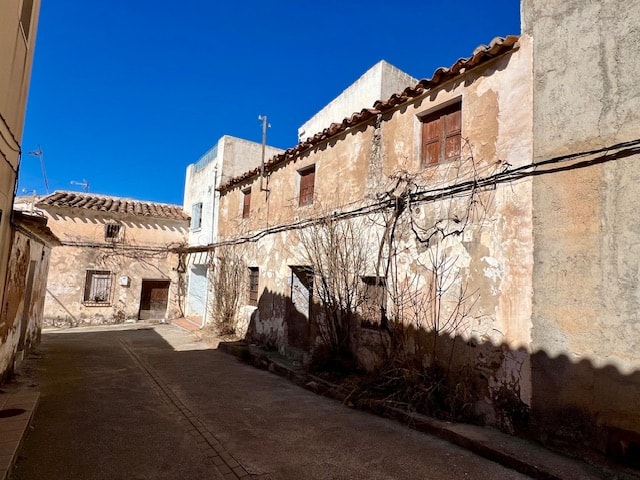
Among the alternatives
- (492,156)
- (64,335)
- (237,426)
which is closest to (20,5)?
(237,426)

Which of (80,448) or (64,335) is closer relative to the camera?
(80,448)

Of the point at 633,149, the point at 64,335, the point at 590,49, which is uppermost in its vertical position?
the point at 590,49

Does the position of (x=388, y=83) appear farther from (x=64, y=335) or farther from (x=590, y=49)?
(x=64, y=335)

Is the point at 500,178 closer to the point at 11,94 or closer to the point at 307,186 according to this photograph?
the point at 307,186

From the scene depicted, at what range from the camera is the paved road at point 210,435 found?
13.4 ft

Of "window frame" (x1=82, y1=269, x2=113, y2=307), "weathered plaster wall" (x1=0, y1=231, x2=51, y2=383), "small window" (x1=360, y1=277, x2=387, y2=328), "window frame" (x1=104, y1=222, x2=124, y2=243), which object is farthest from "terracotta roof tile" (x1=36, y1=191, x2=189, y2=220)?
"small window" (x1=360, y1=277, x2=387, y2=328)

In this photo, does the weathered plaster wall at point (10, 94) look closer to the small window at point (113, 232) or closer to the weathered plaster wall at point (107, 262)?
the weathered plaster wall at point (107, 262)

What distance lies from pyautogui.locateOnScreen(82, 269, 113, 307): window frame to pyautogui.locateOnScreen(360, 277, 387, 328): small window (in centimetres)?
1439

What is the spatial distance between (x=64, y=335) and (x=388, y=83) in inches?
565

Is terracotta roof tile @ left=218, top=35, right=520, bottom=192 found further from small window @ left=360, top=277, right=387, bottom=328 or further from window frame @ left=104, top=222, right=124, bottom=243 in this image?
window frame @ left=104, top=222, right=124, bottom=243

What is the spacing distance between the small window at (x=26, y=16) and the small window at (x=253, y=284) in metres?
7.83

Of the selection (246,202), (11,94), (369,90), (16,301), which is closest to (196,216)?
(246,202)

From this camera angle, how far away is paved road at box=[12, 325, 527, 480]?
13.4ft

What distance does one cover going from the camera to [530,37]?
5.26 metres
